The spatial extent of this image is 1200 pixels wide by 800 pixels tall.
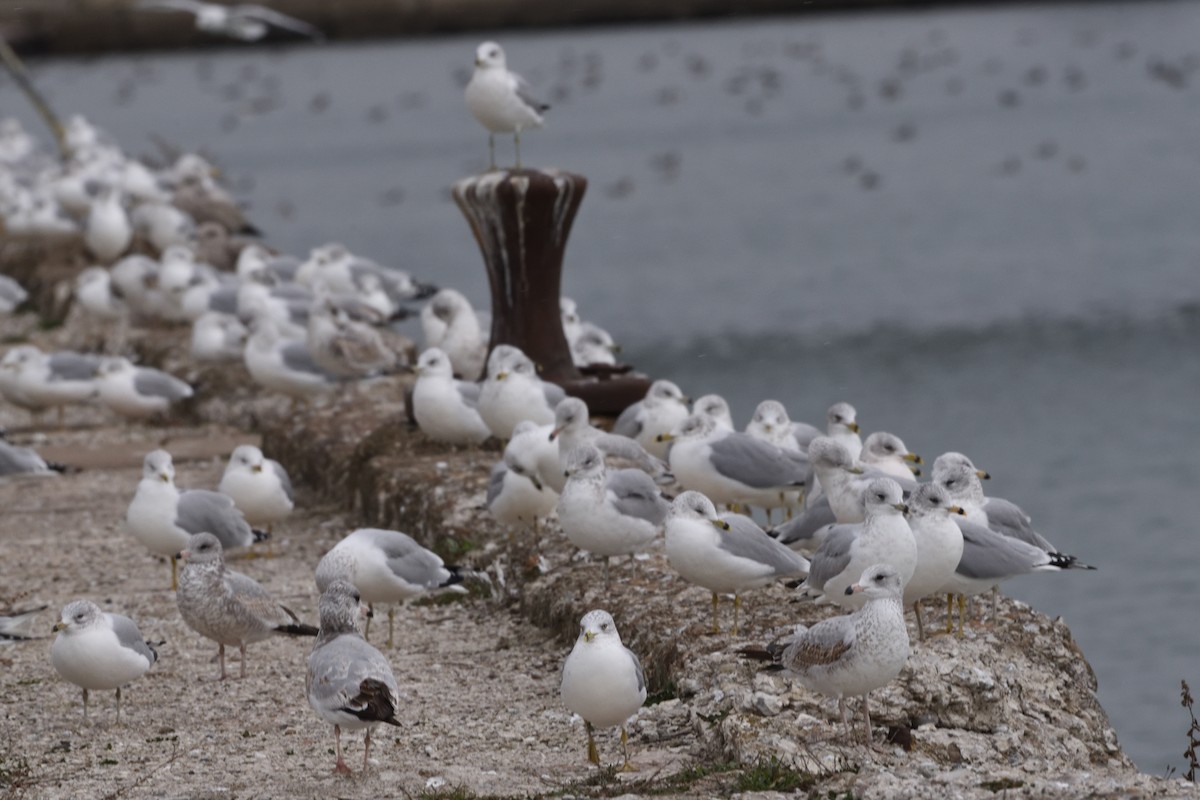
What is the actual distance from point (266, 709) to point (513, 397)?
2998 millimetres

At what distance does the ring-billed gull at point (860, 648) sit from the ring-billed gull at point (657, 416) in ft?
12.8

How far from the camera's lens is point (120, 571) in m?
8.95

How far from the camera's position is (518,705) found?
6699 millimetres

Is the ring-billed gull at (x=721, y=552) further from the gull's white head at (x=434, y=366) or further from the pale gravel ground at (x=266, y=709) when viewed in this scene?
the gull's white head at (x=434, y=366)

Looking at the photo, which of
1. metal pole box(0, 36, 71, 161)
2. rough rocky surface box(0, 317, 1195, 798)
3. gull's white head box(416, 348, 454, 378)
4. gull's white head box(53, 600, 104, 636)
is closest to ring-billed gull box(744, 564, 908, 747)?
rough rocky surface box(0, 317, 1195, 798)

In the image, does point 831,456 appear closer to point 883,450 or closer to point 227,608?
point 883,450

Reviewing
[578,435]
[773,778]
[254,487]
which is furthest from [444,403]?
[773,778]

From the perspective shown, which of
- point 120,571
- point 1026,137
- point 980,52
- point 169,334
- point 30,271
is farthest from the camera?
point 980,52

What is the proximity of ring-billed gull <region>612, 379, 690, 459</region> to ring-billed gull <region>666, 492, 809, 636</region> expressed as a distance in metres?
2.85

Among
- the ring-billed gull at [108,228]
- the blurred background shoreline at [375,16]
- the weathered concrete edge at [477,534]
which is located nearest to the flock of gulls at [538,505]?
the weathered concrete edge at [477,534]

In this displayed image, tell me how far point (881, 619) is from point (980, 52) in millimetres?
55855

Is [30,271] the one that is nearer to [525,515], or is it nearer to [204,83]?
[525,515]

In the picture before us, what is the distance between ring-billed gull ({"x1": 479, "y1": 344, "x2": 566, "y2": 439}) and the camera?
931 centimetres

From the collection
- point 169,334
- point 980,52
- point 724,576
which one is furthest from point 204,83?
point 724,576
